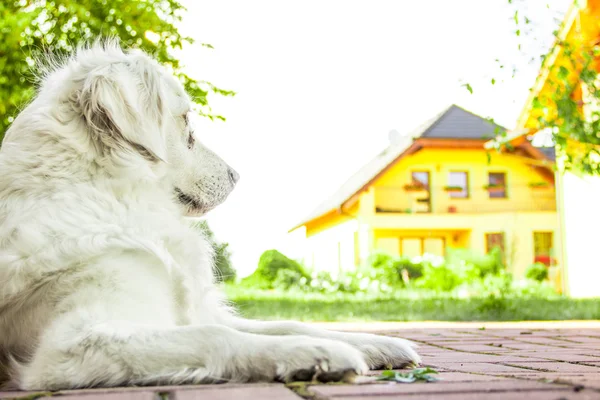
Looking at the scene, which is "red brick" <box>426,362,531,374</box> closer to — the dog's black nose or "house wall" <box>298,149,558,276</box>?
the dog's black nose

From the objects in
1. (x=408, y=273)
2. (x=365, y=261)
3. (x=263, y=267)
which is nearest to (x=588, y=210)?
(x=408, y=273)

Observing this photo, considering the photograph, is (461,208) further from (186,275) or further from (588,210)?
(186,275)

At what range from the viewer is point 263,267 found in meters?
24.4

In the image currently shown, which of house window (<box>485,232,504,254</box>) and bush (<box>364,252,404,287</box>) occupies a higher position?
house window (<box>485,232,504,254</box>)

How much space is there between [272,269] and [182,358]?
2234 cm

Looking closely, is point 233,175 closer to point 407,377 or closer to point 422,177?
point 407,377

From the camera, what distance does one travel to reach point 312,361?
206 cm

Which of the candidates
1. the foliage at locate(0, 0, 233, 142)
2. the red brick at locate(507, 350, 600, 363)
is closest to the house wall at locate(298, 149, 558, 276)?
the foliage at locate(0, 0, 233, 142)

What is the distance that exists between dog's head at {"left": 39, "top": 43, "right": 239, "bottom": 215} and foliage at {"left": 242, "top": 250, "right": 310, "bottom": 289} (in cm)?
2040

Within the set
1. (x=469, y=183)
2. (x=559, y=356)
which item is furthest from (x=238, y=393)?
(x=469, y=183)

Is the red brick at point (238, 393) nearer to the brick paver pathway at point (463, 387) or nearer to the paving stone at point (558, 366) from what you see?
the brick paver pathway at point (463, 387)

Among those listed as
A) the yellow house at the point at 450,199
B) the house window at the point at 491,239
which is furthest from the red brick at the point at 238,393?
the house window at the point at 491,239

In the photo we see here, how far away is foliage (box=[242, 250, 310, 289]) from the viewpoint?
2374 centimetres

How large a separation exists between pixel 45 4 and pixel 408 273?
16.3 meters
